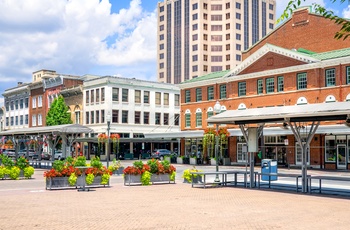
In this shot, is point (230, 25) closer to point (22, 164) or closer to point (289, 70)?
point (289, 70)

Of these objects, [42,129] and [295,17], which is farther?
[295,17]

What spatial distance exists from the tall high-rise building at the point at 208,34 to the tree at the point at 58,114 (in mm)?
48798

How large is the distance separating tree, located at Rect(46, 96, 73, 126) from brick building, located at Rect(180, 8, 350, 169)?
957 inches

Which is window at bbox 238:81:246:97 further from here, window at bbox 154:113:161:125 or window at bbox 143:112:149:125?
window at bbox 154:113:161:125

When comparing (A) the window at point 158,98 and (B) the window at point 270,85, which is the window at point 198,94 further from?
(A) the window at point 158,98

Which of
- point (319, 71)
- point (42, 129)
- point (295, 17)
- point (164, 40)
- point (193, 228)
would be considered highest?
A: point (164, 40)

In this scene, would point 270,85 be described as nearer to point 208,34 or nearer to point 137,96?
point 137,96

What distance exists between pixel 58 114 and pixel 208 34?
57655 mm

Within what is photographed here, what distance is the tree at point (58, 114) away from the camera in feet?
244

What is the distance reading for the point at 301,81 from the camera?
146ft

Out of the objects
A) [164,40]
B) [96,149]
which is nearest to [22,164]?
[96,149]

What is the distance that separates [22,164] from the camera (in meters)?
28.6

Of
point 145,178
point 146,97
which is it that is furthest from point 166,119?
point 145,178

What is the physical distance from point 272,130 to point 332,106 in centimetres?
2691
